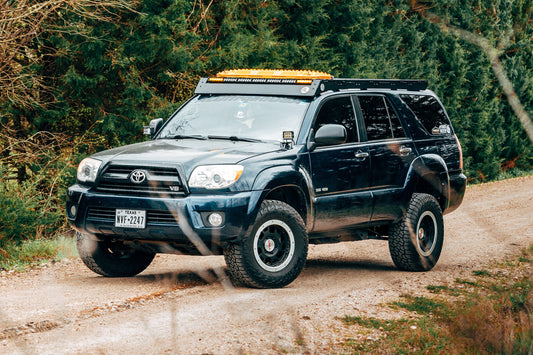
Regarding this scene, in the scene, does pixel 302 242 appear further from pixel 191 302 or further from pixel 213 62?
pixel 213 62

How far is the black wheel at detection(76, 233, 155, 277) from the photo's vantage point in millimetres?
8180

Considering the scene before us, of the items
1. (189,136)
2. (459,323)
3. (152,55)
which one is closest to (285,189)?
(189,136)

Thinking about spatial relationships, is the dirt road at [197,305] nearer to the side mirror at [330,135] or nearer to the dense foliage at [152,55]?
the side mirror at [330,135]

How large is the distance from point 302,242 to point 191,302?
4.15 feet

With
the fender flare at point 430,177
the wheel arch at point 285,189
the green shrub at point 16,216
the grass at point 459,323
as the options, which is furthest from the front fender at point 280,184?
the green shrub at point 16,216

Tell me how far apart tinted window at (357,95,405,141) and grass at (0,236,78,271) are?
4.16 metres

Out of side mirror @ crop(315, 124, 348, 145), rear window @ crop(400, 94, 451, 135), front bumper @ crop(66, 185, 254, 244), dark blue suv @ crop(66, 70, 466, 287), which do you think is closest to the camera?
front bumper @ crop(66, 185, 254, 244)

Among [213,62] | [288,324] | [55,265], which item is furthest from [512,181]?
[288,324]

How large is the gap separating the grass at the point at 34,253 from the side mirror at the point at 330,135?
157 inches

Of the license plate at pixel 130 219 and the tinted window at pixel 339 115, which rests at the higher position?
the tinted window at pixel 339 115

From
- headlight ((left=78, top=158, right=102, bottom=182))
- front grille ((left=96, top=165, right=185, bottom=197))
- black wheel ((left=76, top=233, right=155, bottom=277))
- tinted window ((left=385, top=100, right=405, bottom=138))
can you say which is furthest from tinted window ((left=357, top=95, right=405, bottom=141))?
headlight ((left=78, top=158, right=102, bottom=182))

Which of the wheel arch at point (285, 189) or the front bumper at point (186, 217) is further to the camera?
the wheel arch at point (285, 189)

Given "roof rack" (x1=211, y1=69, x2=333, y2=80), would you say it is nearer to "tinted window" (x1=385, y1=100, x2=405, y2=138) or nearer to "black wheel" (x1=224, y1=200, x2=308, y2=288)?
"tinted window" (x1=385, y1=100, x2=405, y2=138)

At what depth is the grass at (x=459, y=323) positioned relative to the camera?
5.94 metres
